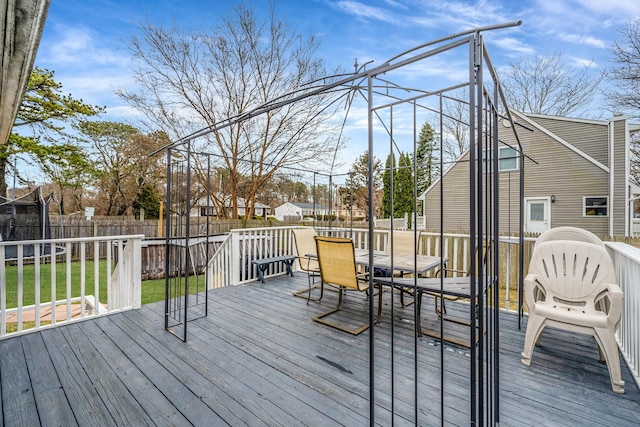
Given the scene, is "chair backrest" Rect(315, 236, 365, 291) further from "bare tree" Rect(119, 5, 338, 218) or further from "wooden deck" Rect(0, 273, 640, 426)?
"bare tree" Rect(119, 5, 338, 218)

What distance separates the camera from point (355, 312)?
3.62 metres

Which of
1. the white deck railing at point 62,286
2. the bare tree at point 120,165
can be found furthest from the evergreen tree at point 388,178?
the bare tree at point 120,165

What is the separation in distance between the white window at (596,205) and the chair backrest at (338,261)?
30.9 ft

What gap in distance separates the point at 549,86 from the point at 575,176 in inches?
223

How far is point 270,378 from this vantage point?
2.17 meters

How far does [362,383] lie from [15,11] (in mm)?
2960

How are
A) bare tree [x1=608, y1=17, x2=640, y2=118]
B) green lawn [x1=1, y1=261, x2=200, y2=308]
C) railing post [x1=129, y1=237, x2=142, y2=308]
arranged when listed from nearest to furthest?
1. railing post [x1=129, y1=237, x2=142, y2=308]
2. green lawn [x1=1, y1=261, x2=200, y2=308]
3. bare tree [x1=608, y1=17, x2=640, y2=118]

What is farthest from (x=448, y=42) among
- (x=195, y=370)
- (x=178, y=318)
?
(x=178, y=318)

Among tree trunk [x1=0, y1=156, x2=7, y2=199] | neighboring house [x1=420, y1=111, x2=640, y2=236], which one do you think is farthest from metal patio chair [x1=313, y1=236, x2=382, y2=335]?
tree trunk [x1=0, y1=156, x2=7, y2=199]

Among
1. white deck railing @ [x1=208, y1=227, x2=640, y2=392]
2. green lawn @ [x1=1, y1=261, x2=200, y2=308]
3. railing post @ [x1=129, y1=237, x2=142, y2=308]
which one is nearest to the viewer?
white deck railing @ [x1=208, y1=227, x2=640, y2=392]

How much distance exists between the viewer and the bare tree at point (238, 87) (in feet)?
27.9

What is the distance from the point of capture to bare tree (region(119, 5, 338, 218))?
850 centimetres

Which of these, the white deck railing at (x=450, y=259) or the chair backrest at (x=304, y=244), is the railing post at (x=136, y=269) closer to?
the white deck railing at (x=450, y=259)

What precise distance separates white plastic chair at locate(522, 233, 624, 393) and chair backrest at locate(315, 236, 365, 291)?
1.60 m
